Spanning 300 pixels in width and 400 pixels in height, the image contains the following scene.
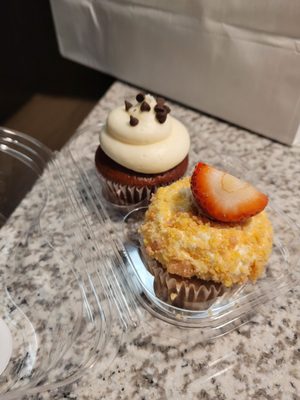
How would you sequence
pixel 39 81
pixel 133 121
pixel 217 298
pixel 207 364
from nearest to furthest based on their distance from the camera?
pixel 207 364 → pixel 217 298 → pixel 133 121 → pixel 39 81

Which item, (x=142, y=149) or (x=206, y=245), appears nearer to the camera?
(x=206, y=245)

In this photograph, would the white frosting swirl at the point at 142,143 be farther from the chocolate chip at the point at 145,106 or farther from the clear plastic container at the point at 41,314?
the clear plastic container at the point at 41,314

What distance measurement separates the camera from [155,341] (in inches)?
32.2

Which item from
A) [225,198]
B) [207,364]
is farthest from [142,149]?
[207,364]

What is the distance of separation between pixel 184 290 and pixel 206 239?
0.44 feet

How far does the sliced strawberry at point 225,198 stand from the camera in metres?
0.81

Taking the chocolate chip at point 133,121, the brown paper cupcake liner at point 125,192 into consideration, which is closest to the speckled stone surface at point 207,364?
the brown paper cupcake liner at point 125,192

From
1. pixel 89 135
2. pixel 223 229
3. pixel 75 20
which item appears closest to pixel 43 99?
pixel 75 20

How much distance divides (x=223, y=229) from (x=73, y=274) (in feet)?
1.21

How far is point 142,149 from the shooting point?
1001 millimetres

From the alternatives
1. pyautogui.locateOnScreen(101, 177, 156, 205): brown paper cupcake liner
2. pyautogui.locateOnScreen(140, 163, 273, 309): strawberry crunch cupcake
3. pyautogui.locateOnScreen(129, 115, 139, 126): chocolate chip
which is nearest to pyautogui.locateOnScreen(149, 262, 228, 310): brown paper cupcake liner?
pyautogui.locateOnScreen(140, 163, 273, 309): strawberry crunch cupcake

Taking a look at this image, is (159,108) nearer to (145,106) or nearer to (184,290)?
(145,106)

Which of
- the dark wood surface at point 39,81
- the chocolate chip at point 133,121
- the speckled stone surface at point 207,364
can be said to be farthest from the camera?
the dark wood surface at point 39,81

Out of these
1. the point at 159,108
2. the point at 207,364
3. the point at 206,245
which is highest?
the point at 159,108
